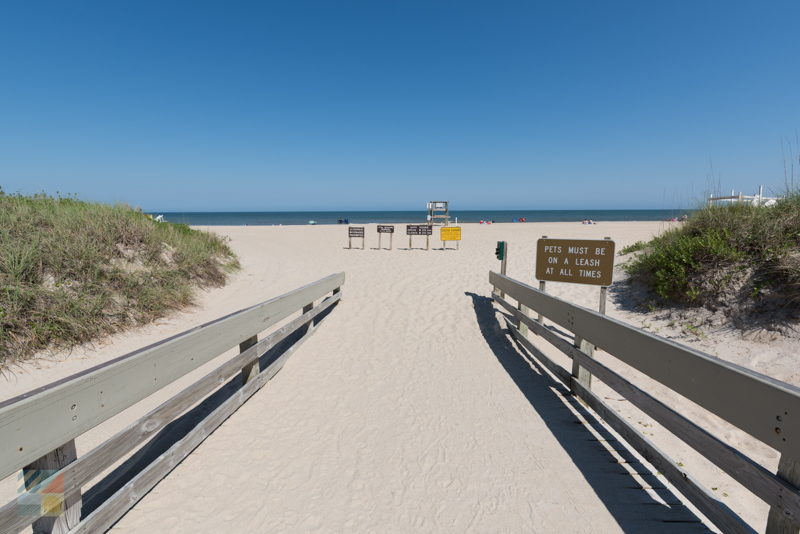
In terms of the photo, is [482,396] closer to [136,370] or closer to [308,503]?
[308,503]

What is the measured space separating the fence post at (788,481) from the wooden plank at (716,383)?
79 mm

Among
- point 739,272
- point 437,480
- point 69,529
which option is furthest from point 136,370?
point 739,272

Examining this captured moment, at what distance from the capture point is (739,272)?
19.8 ft

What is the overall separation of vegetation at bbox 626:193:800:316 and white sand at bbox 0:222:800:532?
2.84 feet

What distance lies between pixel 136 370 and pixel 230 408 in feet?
4.96

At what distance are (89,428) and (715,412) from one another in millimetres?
3358

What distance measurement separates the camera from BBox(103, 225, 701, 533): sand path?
7.97 feet

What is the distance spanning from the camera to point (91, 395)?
1.96 meters

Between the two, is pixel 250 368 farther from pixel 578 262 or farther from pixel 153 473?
pixel 578 262

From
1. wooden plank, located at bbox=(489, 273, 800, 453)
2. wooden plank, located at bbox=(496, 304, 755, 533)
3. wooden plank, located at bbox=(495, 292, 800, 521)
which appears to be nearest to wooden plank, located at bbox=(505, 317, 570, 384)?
wooden plank, located at bbox=(496, 304, 755, 533)

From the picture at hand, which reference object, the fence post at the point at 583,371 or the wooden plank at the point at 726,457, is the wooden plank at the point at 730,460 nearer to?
the wooden plank at the point at 726,457

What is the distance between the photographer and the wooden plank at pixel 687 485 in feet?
6.54

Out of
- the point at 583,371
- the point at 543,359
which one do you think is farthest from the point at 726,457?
the point at 543,359

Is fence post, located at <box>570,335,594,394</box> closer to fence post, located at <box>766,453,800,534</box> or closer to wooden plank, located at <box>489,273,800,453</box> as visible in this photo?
wooden plank, located at <box>489,273,800,453</box>
